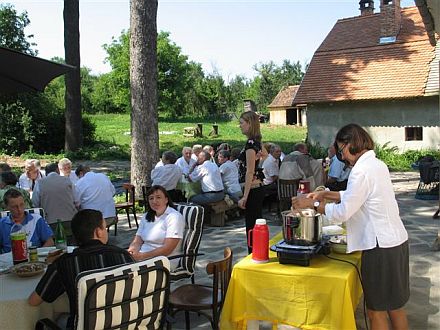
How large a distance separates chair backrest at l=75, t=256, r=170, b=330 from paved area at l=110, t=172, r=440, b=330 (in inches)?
62.3

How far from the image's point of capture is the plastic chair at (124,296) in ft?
8.57

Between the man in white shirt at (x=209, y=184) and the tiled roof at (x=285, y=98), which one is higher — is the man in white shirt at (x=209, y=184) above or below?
below

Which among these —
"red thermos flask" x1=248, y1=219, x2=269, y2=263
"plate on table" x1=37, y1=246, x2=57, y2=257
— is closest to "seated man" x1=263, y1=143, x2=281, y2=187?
"plate on table" x1=37, y1=246, x2=57, y2=257

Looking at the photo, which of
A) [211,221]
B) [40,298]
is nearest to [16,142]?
[211,221]

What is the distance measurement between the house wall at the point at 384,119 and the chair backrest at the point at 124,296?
18165 millimetres

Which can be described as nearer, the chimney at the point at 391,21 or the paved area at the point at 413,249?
the paved area at the point at 413,249

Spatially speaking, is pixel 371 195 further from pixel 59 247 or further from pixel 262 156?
pixel 59 247

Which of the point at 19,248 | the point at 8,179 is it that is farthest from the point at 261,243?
the point at 8,179

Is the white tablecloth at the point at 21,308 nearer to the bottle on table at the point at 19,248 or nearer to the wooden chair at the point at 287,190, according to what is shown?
the bottle on table at the point at 19,248

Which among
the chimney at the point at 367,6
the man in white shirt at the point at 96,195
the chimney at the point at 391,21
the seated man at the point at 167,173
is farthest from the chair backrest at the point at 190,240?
the chimney at the point at 367,6

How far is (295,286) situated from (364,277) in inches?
20.0

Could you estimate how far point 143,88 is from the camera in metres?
10.6

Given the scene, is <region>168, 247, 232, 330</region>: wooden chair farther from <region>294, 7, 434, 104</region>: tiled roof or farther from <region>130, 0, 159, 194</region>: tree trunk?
<region>294, 7, 434, 104</region>: tiled roof

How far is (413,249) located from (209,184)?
3.65 meters
